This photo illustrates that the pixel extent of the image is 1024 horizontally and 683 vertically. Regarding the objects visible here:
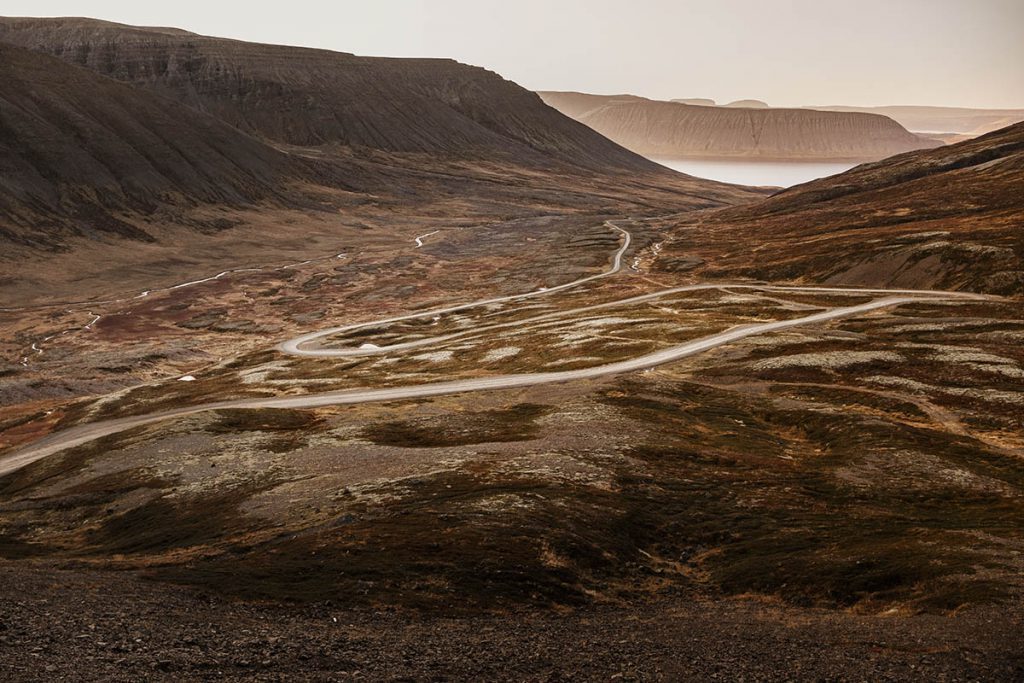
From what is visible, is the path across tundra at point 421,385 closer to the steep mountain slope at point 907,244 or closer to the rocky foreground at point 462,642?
the steep mountain slope at point 907,244

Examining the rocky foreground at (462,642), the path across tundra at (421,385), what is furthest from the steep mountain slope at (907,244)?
the rocky foreground at (462,642)

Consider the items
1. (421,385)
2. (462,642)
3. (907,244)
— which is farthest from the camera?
(907,244)

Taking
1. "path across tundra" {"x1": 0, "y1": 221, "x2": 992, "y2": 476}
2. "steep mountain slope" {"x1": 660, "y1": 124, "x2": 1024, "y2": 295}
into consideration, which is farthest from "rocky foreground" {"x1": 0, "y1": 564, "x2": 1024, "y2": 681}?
"steep mountain slope" {"x1": 660, "y1": 124, "x2": 1024, "y2": 295}

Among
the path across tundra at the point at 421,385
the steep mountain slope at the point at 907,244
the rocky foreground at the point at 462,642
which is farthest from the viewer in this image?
the steep mountain slope at the point at 907,244

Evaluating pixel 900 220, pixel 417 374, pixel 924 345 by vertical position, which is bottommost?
pixel 417 374

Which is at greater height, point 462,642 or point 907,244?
point 907,244

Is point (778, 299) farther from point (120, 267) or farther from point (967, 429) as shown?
point (120, 267)

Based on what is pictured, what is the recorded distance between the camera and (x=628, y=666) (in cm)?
2947

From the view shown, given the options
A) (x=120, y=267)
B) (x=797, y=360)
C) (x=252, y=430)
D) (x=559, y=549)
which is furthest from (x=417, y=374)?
(x=120, y=267)

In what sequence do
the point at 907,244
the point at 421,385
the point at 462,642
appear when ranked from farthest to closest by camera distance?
the point at 907,244 → the point at 421,385 → the point at 462,642

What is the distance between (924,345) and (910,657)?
6886cm

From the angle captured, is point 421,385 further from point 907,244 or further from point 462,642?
point 907,244

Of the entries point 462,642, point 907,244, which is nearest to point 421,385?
point 462,642

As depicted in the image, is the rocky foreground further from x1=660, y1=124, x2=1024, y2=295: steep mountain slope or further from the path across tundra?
x1=660, y1=124, x2=1024, y2=295: steep mountain slope
